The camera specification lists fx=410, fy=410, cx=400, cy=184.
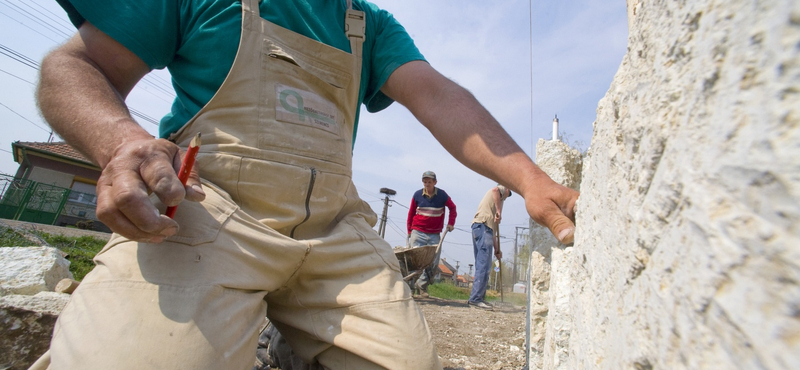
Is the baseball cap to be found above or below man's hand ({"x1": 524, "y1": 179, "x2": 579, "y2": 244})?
above

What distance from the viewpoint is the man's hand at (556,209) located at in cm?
103

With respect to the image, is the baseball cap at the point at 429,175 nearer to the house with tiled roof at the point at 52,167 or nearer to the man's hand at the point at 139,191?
the man's hand at the point at 139,191

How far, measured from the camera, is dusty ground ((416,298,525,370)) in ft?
9.19

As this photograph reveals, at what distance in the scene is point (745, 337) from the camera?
A: 0.29 metres

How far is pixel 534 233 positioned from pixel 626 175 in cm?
165

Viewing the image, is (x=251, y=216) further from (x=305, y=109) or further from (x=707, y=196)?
(x=707, y=196)

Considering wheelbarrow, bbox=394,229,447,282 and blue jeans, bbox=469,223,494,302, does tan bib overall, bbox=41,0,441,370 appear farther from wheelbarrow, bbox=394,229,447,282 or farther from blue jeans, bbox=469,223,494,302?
blue jeans, bbox=469,223,494,302

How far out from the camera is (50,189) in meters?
15.7

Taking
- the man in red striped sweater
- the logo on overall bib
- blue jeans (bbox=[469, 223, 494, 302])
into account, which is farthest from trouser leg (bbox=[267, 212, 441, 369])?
the man in red striped sweater

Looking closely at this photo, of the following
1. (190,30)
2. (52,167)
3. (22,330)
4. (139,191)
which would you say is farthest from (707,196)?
(52,167)

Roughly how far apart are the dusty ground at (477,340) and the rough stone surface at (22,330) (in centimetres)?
208

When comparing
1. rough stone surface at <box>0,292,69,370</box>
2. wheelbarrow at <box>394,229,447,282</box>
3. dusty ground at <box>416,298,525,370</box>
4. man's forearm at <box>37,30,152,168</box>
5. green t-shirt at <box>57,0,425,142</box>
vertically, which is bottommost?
dusty ground at <box>416,298,525,370</box>

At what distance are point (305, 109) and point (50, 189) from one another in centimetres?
1945

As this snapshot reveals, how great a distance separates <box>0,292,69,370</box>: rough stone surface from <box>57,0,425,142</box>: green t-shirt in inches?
43.4
